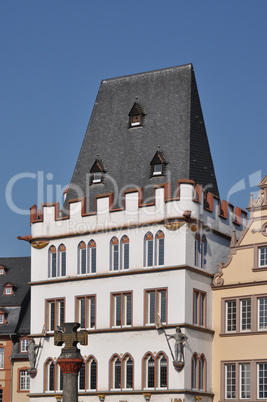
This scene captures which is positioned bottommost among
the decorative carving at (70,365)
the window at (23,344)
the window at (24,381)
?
the window at (24,381)

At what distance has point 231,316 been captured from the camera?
210 feet

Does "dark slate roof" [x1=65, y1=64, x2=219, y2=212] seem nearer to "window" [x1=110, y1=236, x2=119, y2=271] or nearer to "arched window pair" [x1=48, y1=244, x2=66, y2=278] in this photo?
"window" [x1=110, y1=236, x2=119, y2=271]

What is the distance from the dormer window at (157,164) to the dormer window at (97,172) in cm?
398

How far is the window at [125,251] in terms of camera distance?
6406 centimetres

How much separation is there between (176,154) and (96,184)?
20.3 ft

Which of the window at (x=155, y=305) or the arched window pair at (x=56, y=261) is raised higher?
the arched window pair at (x=56, y=261)

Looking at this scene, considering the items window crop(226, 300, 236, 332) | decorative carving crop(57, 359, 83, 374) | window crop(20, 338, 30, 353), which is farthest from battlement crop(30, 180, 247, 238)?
window crop(20, 338, 30, 353)

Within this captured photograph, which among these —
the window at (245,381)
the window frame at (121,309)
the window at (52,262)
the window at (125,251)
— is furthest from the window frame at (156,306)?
the window at (52,262)

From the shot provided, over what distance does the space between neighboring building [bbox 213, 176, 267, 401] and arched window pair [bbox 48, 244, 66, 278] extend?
10370 mm

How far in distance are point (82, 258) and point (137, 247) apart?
440 centimetres

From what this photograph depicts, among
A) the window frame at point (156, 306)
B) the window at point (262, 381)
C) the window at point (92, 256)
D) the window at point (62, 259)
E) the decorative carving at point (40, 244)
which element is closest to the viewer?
the window at point (262, 381)

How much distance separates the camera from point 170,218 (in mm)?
62406

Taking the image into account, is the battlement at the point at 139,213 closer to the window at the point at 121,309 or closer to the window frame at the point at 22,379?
the window at the point at 121,309

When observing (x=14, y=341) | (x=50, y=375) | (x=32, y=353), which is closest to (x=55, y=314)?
(x=32, y=353)
